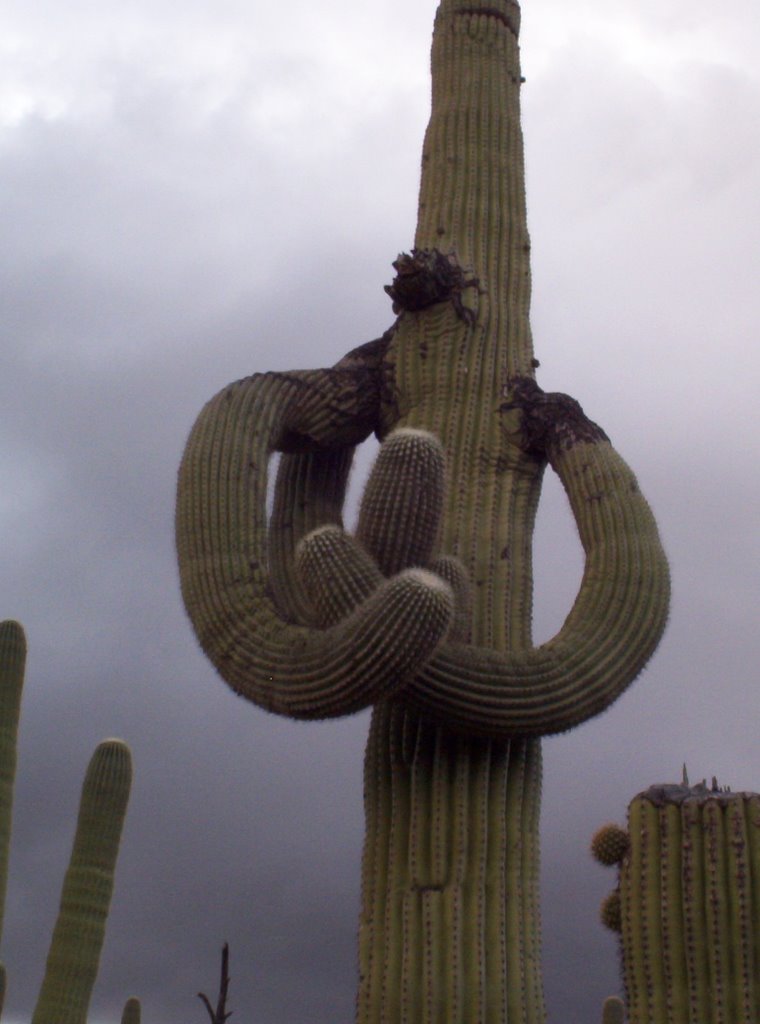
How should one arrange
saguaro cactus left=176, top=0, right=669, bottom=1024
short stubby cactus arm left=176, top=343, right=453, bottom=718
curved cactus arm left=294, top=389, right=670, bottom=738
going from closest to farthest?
short stubby cactus arm left=176, top=343, right=453, bottom=718 < saguaro cactus left=176, top=0, right=669, bottom=1024 < curved cactus arm left=294, top=389, right=670, bottom=738

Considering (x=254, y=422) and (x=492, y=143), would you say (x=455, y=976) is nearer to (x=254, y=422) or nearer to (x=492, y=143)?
(x=254, y=422)

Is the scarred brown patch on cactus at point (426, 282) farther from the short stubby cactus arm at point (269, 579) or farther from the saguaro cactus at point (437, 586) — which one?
the short stubby cactus arm at point (269, 579)

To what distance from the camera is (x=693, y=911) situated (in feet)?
15.1

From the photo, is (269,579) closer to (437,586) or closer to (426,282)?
(437,586)

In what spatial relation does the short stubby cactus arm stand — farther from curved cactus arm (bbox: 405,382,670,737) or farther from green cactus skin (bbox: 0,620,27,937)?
green cactus skin (bbox: 0,620,27,937)

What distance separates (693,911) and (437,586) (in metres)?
1.54

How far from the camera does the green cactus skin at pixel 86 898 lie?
809 centimetres

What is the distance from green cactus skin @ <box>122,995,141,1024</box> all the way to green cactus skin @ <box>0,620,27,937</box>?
2569mm

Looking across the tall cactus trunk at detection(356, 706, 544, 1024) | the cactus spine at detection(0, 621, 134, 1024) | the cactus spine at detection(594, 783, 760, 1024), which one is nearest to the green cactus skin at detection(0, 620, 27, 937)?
the cactus spine at detection(0, 621, 134, 1024)

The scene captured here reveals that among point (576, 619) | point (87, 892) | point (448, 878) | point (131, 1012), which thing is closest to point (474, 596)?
point (576, 619)

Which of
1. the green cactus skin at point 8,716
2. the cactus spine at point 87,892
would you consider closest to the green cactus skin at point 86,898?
the cactus spine at point 87,892

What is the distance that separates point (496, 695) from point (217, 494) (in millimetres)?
1283

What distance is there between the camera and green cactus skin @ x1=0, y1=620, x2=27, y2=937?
866 cm

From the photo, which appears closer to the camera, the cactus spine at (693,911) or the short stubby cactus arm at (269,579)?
the short stubby cactus arm at (269,579)
